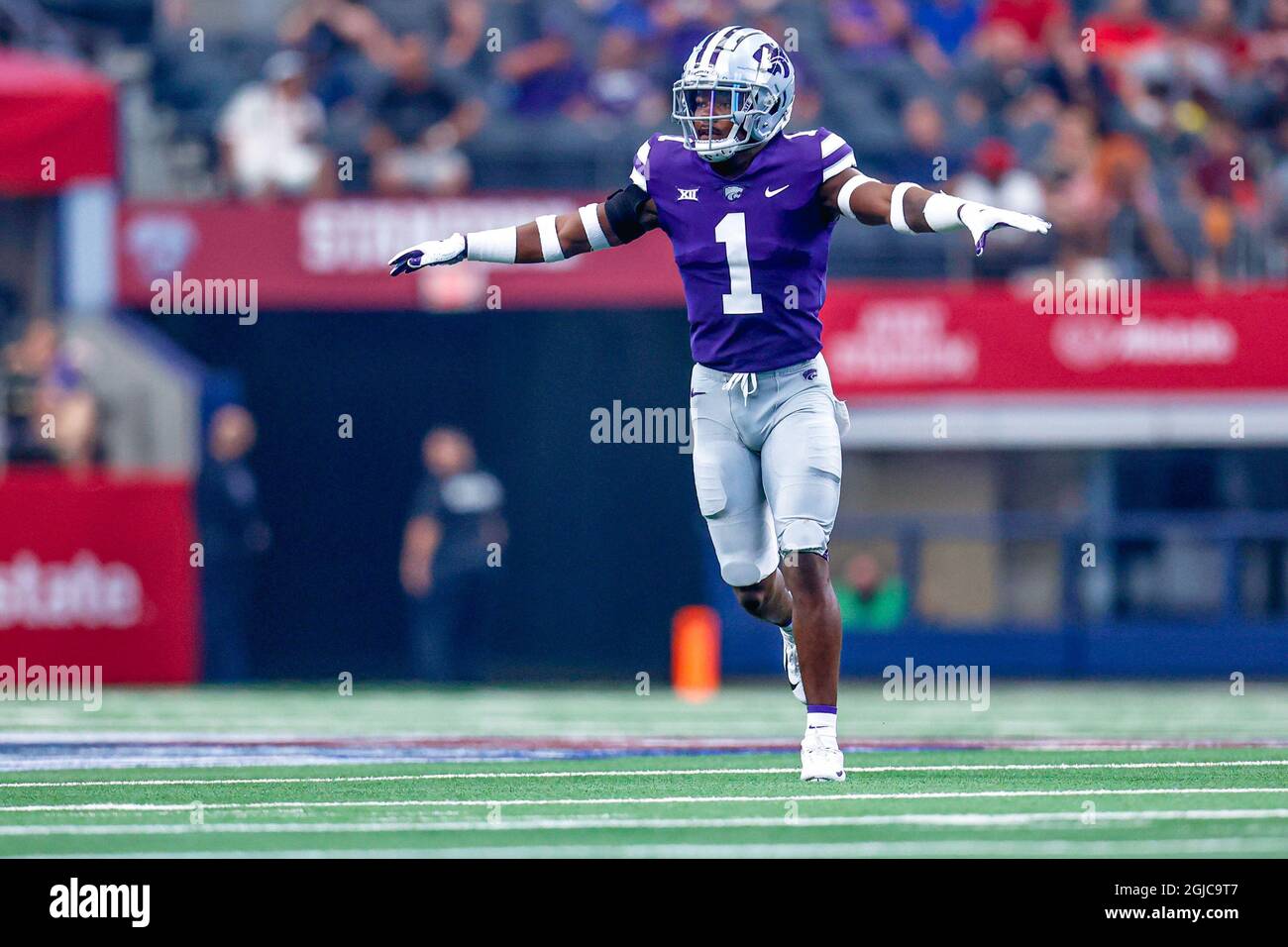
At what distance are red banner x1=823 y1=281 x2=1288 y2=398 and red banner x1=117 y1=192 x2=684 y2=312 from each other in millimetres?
1397

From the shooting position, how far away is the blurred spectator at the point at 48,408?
15320mm

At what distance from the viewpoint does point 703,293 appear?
25.4 ft

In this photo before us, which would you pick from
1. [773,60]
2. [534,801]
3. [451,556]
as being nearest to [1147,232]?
[451,556]

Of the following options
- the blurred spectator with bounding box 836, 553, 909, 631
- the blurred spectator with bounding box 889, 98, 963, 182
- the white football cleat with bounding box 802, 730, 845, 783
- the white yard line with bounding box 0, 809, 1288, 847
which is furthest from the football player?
the blurred spectator with bounding box 836, 553, 909, 631

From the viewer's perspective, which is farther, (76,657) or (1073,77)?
(1073,77)

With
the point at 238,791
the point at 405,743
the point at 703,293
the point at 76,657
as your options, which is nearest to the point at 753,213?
the point at 703,293

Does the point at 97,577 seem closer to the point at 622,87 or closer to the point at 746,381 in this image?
the point at 622,87

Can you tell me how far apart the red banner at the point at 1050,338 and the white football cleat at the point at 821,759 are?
907 cm

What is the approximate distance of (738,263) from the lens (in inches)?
301

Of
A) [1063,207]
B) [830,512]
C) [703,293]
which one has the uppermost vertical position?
[1063,207]

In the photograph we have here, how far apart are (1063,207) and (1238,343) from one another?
154 cm

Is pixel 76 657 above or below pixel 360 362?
below

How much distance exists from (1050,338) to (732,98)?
9214 millimetres

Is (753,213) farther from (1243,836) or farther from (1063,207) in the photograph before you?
(1063,207)
